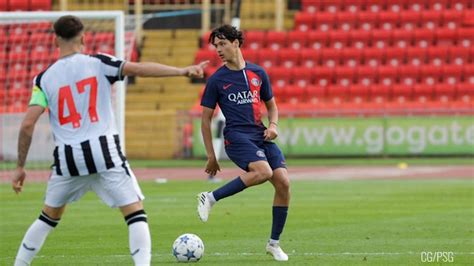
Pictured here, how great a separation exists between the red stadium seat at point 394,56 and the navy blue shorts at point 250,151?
25379 mm

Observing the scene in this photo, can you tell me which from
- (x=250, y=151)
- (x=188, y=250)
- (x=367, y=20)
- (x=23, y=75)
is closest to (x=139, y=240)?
(x=188, y=250)

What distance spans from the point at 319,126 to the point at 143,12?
9.32m

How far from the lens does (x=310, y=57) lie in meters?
36.6

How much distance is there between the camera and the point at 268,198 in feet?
60.8

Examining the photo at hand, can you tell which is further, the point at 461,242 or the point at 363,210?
the point at 363,210

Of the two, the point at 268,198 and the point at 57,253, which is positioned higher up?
the point at 57,253

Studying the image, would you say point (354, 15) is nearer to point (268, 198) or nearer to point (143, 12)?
point (143, 12)

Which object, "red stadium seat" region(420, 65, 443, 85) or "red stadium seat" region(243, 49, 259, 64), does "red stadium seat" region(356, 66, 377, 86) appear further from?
"red stadium seat" region(243, 49, 259, 64)

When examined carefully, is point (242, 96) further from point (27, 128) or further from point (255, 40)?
point (255, 40)

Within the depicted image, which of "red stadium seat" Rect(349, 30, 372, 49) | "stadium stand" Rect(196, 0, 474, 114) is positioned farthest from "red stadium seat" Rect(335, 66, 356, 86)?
"red stadium seat" Rect(349, 30, 372, 49)

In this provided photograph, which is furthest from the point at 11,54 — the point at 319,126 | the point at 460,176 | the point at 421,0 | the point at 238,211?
the point at 421,0

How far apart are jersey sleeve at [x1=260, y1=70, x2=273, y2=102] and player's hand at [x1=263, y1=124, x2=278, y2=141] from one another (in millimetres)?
340

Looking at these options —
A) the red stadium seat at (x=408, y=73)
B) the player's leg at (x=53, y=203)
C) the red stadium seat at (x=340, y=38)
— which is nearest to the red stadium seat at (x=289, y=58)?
the red stadium seat at (x=340, y=38)

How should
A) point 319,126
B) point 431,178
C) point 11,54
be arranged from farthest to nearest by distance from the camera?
point 319,126
point 11,54
point 431,178
